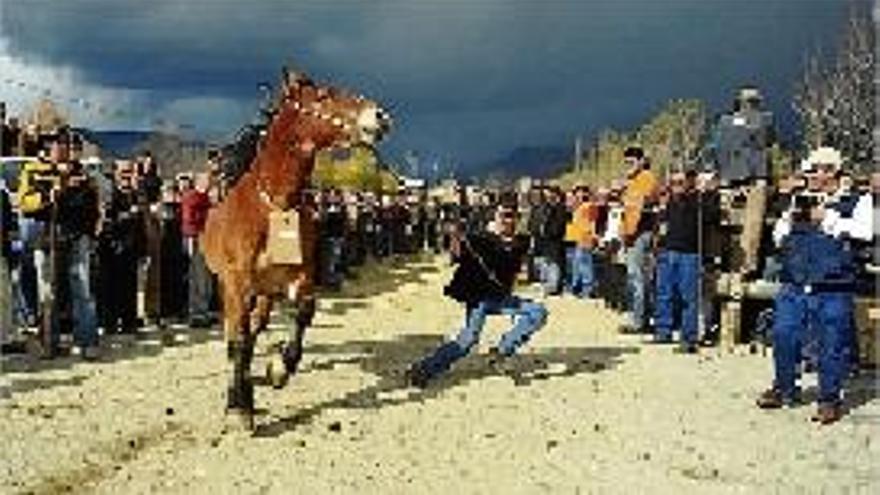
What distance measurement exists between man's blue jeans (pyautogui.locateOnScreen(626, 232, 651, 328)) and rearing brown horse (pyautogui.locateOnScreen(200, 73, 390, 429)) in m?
7.91

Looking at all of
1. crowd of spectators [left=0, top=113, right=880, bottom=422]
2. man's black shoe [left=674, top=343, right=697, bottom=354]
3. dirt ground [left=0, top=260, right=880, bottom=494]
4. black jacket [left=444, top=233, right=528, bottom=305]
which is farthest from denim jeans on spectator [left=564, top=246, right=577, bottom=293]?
black jacket [left=444, top=233, right=528, bottom=305]

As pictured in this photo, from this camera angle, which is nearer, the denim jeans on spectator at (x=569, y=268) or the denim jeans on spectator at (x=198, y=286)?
the denim jeans on spectator at (x=198, y=286)

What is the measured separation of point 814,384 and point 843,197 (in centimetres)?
180

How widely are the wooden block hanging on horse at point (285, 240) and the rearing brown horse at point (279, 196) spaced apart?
0.19 ft

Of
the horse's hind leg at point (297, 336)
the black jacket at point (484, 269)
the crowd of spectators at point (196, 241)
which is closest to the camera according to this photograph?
the horse's hind leg at point (297, 336)

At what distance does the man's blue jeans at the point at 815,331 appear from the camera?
45.1 feet

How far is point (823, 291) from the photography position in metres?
13.8

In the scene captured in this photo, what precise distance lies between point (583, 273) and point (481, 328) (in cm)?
Answer: 1239

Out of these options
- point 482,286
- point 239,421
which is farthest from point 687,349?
point 239,421

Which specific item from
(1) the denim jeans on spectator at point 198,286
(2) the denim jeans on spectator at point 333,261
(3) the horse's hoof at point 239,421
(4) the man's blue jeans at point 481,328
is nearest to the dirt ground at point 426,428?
(3) the horse's hoof at point 239,421

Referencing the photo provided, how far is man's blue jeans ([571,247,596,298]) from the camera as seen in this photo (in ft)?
90.8

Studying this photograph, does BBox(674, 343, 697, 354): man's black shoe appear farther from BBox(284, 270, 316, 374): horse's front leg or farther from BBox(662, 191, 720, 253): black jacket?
BBox(284, 270, 316, 374): horse's front leg

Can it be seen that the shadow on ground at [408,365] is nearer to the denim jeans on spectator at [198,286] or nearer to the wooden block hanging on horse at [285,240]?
the wooden block hanging on horse at [285,240]

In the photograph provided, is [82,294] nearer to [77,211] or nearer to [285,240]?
[77,211]
